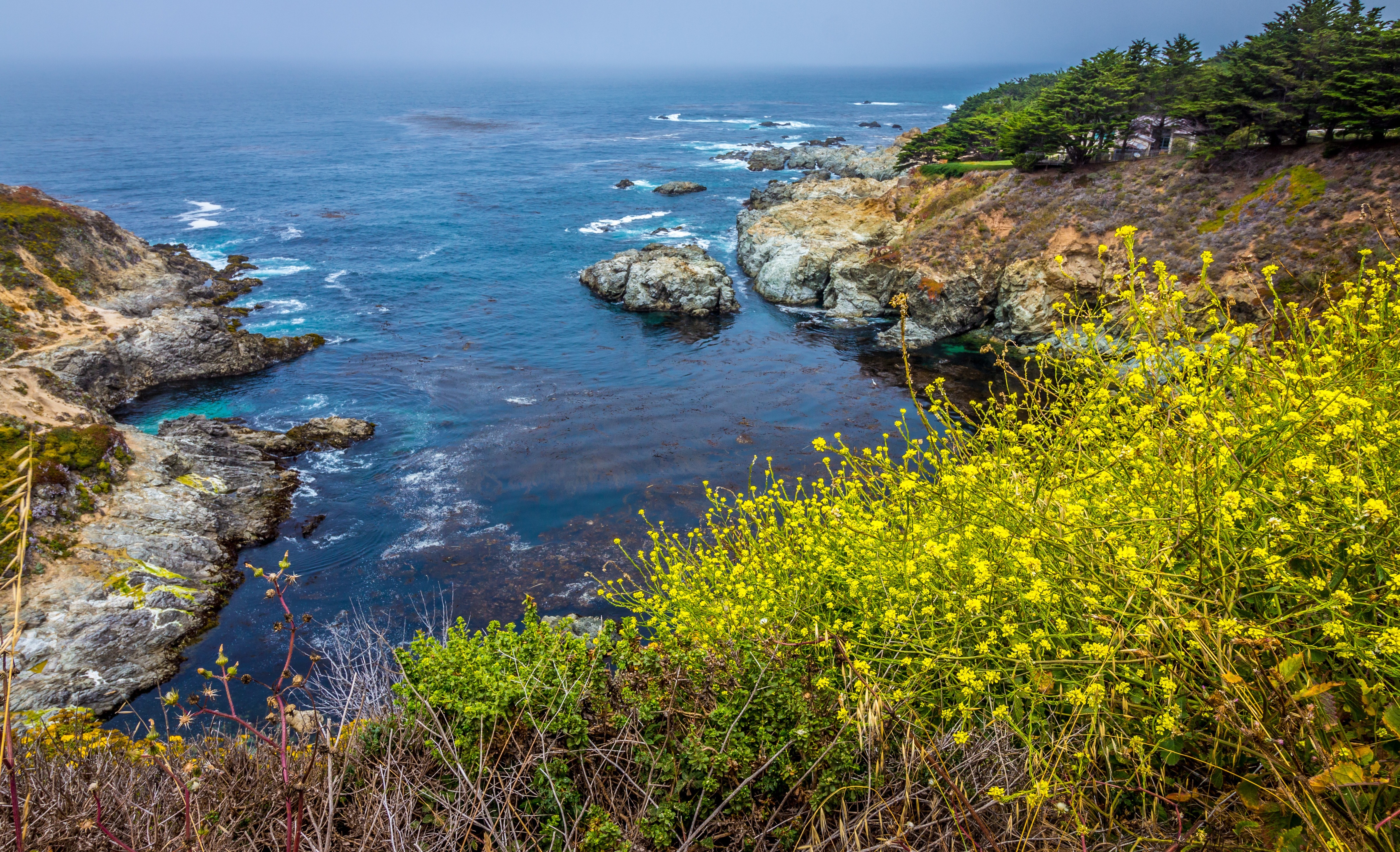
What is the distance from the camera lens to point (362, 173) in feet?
270

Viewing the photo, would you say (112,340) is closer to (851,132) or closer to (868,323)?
(868,323)

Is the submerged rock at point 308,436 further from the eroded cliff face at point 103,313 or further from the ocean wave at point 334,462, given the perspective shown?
the eroded cliff face at point 103,313

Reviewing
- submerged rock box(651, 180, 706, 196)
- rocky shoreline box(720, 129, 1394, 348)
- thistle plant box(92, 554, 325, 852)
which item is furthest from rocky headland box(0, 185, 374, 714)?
submerged rock box(651, 180, 706, 196)

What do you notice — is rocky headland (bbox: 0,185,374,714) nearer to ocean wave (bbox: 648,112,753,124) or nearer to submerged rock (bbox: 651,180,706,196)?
submerged rock (bbox: 651,180,706,196)

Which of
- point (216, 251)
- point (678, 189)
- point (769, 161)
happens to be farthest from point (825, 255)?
point (769, 161)

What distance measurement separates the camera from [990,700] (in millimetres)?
5570

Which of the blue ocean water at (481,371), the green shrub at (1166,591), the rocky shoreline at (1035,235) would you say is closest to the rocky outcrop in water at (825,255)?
the rocky shoreline at (1035,235)

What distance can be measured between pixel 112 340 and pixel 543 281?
931 inches

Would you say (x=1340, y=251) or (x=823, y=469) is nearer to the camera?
(x=823, y=469)

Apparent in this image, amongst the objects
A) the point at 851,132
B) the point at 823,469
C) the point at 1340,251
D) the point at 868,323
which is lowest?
the point at 823,469

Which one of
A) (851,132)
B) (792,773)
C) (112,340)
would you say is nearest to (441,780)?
(792,773)

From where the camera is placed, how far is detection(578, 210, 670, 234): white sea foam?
59.1 meters

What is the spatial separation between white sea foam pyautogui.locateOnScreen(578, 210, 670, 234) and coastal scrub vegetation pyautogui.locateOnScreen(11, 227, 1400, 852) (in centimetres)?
5496

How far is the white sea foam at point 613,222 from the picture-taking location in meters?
59.1
